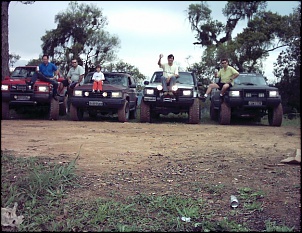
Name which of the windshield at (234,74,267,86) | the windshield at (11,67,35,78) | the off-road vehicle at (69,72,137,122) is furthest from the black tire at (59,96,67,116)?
the windshield at (234,74,267,86)

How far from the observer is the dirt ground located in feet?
12.0

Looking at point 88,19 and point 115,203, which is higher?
point 88,19

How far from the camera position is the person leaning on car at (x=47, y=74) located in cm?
774

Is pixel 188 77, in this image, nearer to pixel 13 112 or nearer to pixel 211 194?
pixel 13 112

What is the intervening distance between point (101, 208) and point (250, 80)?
794cm

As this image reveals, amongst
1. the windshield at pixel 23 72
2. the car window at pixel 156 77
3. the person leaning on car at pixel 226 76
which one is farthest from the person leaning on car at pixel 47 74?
the person leaning on car at pixel 226 76

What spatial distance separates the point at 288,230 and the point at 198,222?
68cm

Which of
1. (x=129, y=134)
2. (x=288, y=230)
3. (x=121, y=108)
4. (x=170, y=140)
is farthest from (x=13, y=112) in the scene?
(x=288, y=230)

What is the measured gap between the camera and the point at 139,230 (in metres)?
3.10

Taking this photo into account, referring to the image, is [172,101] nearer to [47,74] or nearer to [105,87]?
[105,87]

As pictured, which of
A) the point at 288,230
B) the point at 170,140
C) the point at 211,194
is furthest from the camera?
the point at 170,140

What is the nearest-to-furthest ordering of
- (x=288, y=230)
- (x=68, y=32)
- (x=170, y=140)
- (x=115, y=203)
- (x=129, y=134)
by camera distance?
(x=288, y=230), (x=115, y=203), (x=68, y=32), (x=170, y=140), (x=129, y=134)

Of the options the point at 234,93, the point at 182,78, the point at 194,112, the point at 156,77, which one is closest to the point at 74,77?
the point at 156,77

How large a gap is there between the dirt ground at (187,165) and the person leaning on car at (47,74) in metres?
1.34
